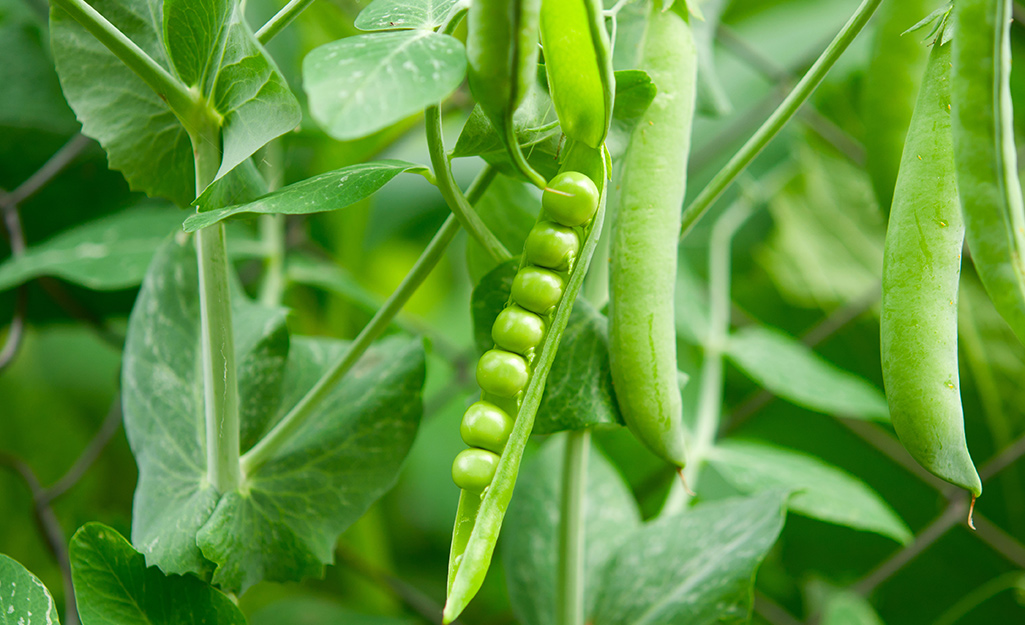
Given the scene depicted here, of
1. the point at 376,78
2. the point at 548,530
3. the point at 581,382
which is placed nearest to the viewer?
the point at 376,78

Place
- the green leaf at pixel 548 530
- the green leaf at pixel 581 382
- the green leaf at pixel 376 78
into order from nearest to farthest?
the green leaf at pixel 376 78
the green leaf at pixel 581 382
the green leaf at pixel 548 530

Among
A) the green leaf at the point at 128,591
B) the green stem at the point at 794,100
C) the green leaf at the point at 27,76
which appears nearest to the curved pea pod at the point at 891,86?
the green stem at the point at 794,100

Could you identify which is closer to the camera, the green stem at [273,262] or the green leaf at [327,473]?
the green leaf at [327,473]

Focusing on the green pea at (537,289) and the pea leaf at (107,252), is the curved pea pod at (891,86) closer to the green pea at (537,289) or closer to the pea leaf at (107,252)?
the green pea at (537,289)

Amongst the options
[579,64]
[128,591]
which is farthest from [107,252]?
[579,64]

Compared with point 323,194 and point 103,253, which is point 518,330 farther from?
point 103,253

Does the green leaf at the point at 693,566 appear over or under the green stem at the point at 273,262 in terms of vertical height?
under

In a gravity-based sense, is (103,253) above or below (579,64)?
below

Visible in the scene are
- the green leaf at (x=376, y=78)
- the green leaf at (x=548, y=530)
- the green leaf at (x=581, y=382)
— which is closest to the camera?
the green leaf at (x=376, y=78)
